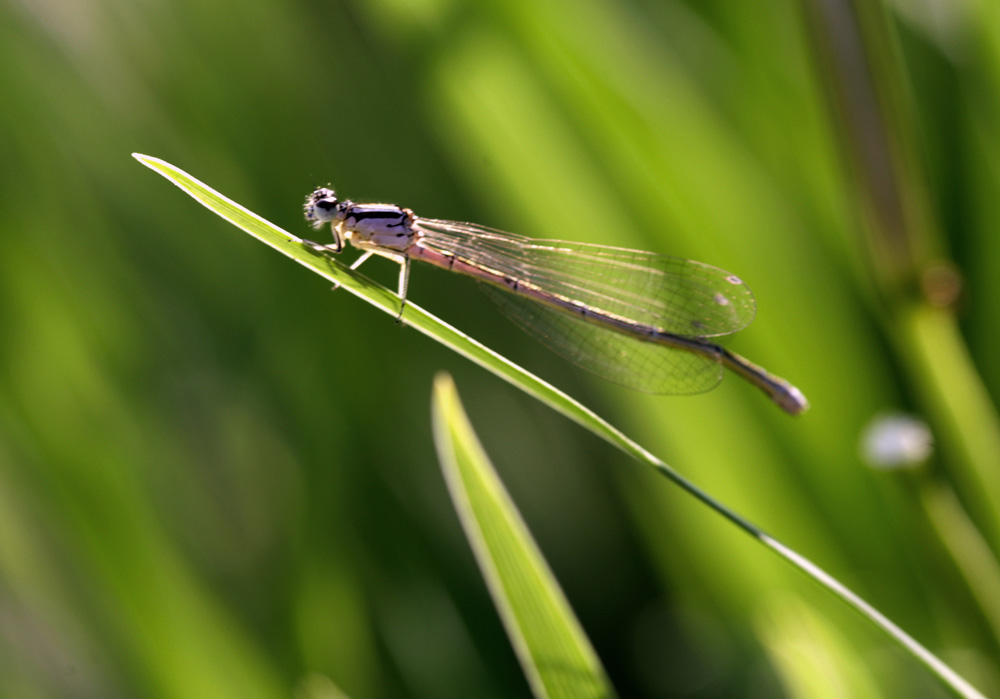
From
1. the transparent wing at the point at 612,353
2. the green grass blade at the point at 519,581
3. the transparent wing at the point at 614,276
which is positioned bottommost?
the green grass blade at the point at 519,581

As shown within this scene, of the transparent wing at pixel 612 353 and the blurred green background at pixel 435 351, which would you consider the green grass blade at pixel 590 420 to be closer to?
the blurred green background at pixel 435 351

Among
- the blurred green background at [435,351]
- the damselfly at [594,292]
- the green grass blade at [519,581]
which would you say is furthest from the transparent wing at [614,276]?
the green grass blade at [519,581]

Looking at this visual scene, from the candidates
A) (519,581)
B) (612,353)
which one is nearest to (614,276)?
(612,353)

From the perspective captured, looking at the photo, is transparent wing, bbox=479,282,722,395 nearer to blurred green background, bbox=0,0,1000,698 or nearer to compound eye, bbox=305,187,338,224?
blurred green background, bbox=0,0,1000,698

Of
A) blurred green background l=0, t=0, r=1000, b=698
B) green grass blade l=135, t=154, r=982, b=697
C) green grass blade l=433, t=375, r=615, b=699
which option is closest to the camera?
green grass blade l=135, t=154, r=982, b=697

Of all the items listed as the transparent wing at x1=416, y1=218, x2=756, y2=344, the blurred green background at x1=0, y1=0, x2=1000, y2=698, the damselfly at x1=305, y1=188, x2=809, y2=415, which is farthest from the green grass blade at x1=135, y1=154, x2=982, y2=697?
the transparent wing at x1=416, y1=218, x2=756, y2=344

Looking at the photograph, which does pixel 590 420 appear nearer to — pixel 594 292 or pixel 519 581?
pixel 519 581

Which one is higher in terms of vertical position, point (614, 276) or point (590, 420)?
point (614, 276)
